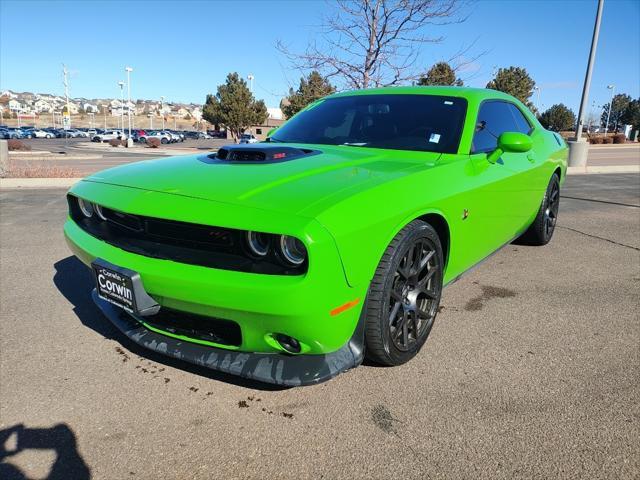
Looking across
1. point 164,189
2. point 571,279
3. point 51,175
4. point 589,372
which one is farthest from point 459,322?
point 51,175

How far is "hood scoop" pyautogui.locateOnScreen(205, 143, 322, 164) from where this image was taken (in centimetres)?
277

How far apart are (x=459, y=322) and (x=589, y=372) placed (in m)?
0.84

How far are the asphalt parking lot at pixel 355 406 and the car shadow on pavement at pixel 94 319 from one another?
15 millimetres

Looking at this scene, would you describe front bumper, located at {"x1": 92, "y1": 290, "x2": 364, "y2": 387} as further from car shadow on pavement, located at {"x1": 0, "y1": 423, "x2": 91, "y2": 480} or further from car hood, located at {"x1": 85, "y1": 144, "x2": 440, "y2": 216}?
car hood, located at {"x1": 85, "y1": 144, "x2": 440, "y2": 216}

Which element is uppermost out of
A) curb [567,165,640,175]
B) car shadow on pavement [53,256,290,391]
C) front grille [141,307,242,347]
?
curb [567,165,640,175]

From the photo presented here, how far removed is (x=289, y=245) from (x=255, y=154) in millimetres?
1012

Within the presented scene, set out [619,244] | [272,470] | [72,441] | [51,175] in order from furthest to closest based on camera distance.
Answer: [51,175], [619,244], [72,441], [272,470]

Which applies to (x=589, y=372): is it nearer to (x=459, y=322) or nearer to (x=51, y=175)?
(x=459, y=322)

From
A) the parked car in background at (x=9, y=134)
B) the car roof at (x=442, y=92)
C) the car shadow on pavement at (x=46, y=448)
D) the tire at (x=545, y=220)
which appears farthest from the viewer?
the parked car in background at (x=9, y=134)

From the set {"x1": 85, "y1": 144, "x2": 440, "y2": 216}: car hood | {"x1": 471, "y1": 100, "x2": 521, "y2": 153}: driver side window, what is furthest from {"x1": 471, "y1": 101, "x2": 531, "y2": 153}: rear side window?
{"x1": 85, "y1": 144, "x2": 440, "y2": 216}: car hood

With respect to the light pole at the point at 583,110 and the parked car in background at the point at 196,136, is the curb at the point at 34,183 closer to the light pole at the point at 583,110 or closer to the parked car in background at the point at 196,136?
the light pole at the point at 583,110

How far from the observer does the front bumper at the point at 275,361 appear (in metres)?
2.03

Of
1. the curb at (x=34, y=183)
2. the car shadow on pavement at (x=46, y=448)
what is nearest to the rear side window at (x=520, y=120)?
the car shadow on pavement at (x=46, y=448)

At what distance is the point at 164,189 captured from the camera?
2334 mm
